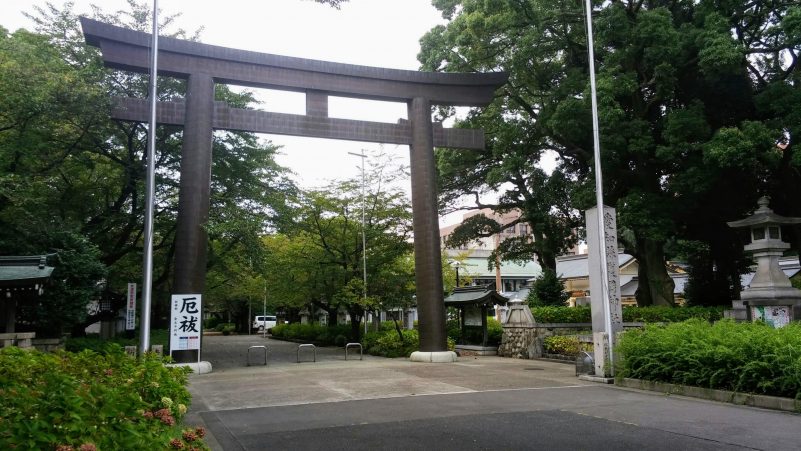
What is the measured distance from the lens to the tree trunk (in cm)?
2391

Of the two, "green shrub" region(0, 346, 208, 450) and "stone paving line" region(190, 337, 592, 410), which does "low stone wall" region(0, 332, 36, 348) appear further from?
"green shrub" region(0, 346, 208, 450)

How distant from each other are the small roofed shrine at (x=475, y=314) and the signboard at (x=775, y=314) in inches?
388

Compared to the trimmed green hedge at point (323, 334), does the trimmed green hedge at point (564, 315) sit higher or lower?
higher

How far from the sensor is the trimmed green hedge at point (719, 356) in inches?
377

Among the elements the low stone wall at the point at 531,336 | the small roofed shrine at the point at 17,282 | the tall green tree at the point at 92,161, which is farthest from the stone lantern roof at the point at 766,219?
the small roofed shrine at the point at 17,282

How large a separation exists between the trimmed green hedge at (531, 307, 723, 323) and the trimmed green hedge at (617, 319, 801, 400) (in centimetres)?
896

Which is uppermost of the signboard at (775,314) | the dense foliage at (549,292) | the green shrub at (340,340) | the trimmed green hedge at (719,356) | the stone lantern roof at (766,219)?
the stone lantern roof at (766,219)

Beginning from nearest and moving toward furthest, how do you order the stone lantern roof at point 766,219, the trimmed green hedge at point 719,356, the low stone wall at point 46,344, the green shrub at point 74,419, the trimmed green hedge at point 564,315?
the green shrub at point 74,419 → the trimmed green hedge at point 719,356 → the low stone wall at point 46,344 → the stone lantern roof at point 766,219 → the trimmed green hedge at point 564,315

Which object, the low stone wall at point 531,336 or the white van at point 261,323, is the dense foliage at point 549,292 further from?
the white van at point 261,323

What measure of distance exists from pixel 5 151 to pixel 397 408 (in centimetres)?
1366

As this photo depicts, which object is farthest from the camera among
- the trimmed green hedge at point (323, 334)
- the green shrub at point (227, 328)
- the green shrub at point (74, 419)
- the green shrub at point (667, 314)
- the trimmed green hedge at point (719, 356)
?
the green shrub at point (227, 328)

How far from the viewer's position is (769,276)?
18469 millimetres

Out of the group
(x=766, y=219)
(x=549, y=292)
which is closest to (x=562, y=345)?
(x=549, y=292)

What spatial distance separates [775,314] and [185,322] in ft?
59.6
